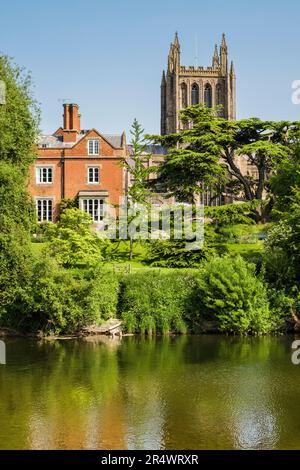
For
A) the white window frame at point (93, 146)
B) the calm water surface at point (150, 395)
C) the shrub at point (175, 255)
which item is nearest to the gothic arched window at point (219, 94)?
the white window frame at point (93, 146)

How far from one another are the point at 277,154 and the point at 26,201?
19.4 meters

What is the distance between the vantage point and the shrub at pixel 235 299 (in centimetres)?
2992

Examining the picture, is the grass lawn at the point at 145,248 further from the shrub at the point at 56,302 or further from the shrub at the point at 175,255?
the shrub at the point at 56,302

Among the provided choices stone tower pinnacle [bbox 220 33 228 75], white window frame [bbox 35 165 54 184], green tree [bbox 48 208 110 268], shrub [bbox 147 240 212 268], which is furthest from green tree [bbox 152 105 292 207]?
stone tower pinnacle [bbox 220 33 228 75]

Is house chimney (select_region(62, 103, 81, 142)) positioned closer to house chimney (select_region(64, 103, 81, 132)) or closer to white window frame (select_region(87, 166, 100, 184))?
house chimney (select_region(64, 103, 81, 132))

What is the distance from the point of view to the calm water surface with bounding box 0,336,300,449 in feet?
53.4

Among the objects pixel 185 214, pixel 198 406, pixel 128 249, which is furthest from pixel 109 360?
pixel 128 249

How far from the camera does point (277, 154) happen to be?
44.7 metres

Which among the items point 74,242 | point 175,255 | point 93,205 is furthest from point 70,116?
point 175,255

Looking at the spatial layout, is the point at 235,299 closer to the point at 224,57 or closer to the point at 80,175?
the point at 80,175

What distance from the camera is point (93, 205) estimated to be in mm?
51594

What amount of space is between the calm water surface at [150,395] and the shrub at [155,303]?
236 cm

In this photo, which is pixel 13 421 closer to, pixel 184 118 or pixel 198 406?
pixel 198 406

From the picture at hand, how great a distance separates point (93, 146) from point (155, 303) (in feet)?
75.5
